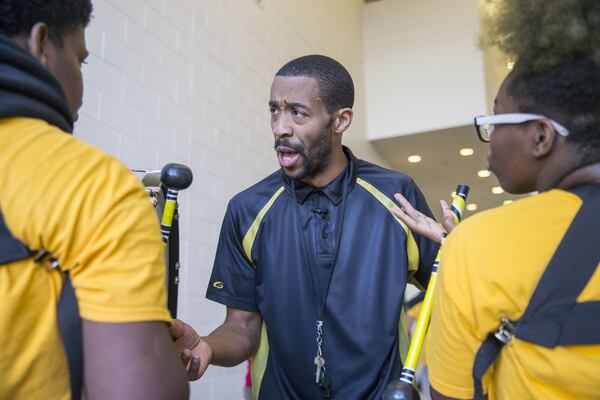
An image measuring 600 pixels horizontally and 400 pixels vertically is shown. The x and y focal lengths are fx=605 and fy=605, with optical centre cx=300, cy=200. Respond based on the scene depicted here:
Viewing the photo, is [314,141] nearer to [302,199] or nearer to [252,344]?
[302,199]

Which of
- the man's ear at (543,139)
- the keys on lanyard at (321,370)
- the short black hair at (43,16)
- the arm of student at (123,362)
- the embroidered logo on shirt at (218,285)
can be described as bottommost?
the keys on lanyard at (321,370)

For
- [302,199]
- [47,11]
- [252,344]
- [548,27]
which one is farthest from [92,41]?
[548,27]

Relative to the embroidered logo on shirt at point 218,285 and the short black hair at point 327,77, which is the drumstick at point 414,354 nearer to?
the short black hair at point 327,77

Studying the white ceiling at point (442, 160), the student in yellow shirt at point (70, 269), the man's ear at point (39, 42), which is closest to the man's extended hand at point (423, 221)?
the student in yellow shirt at point (70, 269)

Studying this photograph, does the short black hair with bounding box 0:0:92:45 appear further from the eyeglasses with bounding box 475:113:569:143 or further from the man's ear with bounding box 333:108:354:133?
the man's ear with bounding box 333:108:354:133

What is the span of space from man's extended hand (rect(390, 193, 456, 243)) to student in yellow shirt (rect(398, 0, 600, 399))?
1.36 ft

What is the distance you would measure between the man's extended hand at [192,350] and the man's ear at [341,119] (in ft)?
2.75

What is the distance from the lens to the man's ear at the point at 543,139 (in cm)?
113

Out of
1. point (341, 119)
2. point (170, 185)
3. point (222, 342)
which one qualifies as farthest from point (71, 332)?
point (341, 119)

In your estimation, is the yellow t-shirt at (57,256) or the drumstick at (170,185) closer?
the yellow t-shirt at (57,256)

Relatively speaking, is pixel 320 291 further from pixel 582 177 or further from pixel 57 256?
pixel 57 256

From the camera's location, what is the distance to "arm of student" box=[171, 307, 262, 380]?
131cm

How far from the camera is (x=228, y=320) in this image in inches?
71.4

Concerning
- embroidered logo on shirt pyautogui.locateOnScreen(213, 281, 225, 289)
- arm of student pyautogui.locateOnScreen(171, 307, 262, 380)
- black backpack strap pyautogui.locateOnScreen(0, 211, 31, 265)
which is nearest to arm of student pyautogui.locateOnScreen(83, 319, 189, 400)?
black backpack strap pyautogui.locateOnScreen(0, 211, 31, 265)
